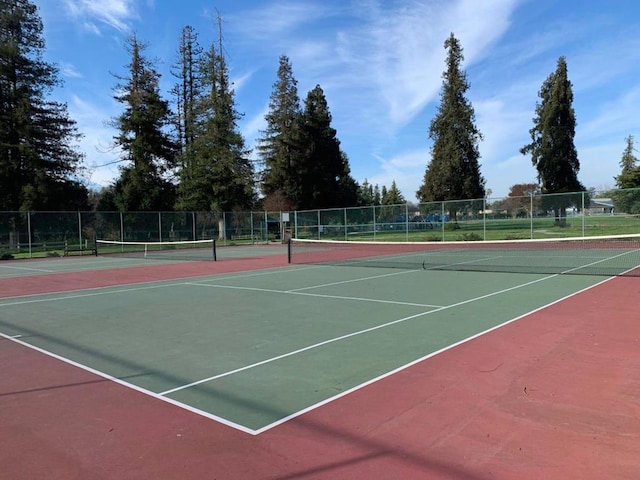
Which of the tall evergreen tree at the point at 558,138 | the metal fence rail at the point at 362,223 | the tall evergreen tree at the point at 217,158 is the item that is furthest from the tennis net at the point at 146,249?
the tall evergreen tree at the point at 558,138

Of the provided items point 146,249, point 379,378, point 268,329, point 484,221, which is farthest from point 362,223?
point 379,378

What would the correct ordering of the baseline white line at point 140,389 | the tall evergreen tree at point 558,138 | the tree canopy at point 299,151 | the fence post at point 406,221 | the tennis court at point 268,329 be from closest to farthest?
the baseline white line at point 140,389, the tennis court at point 268,329, the fence post at point 406,221, the tall evergreen tree at point 558,138, the tree canopy at point 299,151

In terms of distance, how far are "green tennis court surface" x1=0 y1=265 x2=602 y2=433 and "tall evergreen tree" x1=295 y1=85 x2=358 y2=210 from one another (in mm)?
41177

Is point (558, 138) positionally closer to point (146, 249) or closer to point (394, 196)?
point (146, 249)

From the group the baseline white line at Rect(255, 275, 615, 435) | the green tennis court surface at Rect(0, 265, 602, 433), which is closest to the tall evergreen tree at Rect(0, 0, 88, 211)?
the green tennis court surface at Rect(0, 265, 602, 433)

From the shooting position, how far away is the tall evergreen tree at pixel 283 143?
176 ft

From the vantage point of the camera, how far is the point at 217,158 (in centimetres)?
4691

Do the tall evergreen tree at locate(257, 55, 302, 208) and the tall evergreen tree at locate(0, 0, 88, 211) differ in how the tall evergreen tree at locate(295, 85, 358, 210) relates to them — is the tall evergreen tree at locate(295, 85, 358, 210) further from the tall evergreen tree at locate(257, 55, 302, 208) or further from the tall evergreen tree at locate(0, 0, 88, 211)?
the tall evergreen tree at locate(0, 0, 88, 211)

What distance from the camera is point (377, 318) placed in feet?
27.8

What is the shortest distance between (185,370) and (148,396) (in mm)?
834

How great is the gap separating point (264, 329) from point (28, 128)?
39.5 m

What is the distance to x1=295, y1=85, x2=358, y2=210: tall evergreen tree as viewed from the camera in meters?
54.8

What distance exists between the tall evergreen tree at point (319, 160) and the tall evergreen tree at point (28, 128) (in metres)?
23.7

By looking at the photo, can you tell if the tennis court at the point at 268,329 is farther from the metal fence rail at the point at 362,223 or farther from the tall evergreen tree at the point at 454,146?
the tall evergreen tree at the point at 454,146
